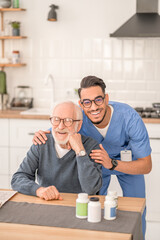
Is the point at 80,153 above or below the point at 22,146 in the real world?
above

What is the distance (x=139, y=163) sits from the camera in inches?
103

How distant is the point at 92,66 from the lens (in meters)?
4.53

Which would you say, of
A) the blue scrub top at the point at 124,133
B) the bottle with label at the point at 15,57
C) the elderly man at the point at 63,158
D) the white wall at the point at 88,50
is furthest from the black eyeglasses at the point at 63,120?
the bottle with label at the point at 15,57

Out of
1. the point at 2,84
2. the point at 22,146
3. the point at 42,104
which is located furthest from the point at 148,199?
the point at 2,84

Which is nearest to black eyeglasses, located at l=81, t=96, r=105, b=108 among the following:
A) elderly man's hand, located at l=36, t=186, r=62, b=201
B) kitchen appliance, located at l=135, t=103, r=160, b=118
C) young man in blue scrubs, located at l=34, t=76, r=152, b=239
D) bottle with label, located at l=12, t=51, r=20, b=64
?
young man in blue scrubs, located at l=34, t=76, r=152, b=239

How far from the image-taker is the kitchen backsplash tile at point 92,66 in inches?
175

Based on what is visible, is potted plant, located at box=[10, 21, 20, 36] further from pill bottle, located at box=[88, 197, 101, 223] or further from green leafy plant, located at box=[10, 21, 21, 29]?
pill bottle, located at box=[88, 197, 101, 223]

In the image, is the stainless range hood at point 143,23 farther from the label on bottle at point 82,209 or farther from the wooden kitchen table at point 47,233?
the wooden kitchen table at point 47,233

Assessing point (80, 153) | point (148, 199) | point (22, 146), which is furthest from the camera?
point (22, 146)

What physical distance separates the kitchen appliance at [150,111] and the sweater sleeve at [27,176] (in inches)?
68.9

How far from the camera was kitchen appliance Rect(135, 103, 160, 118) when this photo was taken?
13.0 ft

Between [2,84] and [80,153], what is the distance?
8.33ft

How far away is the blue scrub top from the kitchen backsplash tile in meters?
1.71

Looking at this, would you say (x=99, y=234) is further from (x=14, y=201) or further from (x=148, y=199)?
(x=148, y=199)
